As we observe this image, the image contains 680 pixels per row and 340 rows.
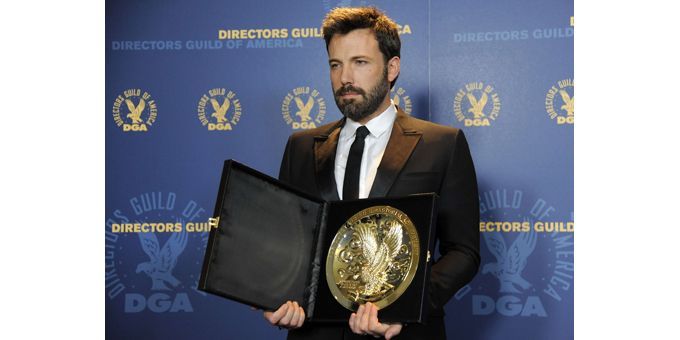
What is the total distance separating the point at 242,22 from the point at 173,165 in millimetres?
706

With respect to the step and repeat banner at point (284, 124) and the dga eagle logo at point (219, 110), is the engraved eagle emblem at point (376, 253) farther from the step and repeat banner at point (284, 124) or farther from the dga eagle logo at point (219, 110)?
the dga eagle logo at point (219, 110)

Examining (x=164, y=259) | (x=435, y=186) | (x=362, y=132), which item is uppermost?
(x=362, y=132)

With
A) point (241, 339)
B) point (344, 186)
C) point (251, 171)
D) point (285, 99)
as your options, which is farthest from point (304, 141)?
point (241, 339)

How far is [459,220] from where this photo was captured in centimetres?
237

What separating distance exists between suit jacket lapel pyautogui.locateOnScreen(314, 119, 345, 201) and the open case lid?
177 millimetres

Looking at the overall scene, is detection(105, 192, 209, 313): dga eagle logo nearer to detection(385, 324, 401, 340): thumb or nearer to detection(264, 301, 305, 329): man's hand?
detection(264, 301, 305, 329): man's hand

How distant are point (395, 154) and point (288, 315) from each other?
22.5 inches

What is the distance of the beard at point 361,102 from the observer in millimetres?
2430

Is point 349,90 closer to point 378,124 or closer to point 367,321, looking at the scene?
point 378,124

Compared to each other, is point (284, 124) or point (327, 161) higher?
point (284, 124)

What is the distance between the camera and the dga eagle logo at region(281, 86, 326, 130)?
364 centimetres

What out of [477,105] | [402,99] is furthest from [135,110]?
[477,105]

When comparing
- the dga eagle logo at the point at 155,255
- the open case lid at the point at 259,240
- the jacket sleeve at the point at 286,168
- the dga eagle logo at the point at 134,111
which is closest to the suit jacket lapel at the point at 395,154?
the open case lid at the point at 259,240

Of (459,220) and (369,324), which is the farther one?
(459,220)
